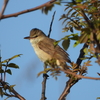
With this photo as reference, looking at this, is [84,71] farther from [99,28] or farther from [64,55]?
[64,55]

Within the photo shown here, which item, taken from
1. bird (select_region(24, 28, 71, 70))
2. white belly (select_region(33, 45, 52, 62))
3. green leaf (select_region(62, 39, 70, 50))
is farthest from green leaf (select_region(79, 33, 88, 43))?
white belly (select_region(33, 45, 52, 62))

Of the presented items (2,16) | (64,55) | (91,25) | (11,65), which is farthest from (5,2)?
(64,55)

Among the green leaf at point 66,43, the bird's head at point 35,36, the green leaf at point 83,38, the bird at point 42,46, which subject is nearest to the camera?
the green leaf at point 83,38

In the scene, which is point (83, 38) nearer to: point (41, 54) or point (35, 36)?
point (41, 54)

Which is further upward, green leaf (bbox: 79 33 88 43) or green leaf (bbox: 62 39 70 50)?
green leaf (bbox: 79 33 88 43)

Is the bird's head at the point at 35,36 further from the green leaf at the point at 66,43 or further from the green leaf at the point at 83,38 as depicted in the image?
the green leaf at the point at 83,38

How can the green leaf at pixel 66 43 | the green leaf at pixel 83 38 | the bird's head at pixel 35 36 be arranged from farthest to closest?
the bird's head at pixel 35 36 → the green leaf at pixel 66 43 → the green leaf at pixel 83 38

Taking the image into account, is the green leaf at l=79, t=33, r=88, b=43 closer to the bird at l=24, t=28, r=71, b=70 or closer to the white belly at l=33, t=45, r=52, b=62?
the bird at l=24, t=28, r=71, b=70

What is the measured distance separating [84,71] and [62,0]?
3.00 ft

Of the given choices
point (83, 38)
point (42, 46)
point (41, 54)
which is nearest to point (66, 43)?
point (83, 38)

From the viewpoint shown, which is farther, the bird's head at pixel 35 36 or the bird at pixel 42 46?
the bird's head at pixel 35 36

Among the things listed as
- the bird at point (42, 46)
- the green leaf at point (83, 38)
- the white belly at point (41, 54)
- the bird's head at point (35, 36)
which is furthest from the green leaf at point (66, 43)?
the bird's head at point (35, 36)

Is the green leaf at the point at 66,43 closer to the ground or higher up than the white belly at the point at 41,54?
higher up

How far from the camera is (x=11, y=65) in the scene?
2.38 m
